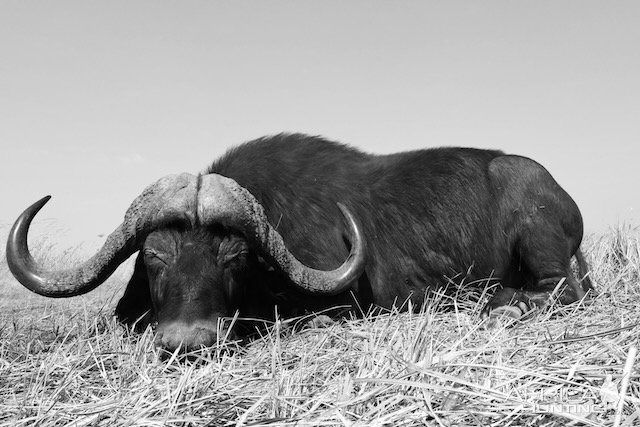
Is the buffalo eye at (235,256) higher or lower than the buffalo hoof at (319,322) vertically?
higher

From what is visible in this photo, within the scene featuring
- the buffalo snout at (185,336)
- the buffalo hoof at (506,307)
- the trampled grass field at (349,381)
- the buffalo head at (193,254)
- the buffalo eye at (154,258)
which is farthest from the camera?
the buffalo hoof at (506,307)

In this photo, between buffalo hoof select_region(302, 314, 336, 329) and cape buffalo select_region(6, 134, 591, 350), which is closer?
cape buffalo select_region(6, 134, 591, 350)

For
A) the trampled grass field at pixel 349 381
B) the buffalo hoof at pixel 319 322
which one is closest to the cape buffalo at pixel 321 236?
the buffalo hoof at pixel 319 322

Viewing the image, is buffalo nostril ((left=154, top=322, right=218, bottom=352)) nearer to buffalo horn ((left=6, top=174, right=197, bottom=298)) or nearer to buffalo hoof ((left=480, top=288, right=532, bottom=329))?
buffalo horn ((left=6, top=174, right=197, bottom=298))

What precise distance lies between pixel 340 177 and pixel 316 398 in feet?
9.57

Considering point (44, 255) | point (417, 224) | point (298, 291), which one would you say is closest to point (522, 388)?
point (298, 291)

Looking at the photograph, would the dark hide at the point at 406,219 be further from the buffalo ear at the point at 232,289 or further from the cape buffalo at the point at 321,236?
the buffalo ear at the point at 232,289

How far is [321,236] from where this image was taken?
4.26m

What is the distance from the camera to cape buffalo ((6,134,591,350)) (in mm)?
3494

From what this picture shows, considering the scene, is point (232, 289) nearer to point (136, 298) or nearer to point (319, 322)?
point (319, 322)

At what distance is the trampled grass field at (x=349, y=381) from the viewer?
1.85m

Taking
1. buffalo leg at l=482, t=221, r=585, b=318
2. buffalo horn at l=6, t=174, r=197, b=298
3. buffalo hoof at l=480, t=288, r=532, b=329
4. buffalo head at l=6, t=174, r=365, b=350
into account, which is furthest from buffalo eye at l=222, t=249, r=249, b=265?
buffalo leg at l=482, t=221, r=585, b=318

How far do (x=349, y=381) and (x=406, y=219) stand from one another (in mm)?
2857

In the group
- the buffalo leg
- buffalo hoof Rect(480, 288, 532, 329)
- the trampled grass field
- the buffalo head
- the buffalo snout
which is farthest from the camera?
the buffalo leg
